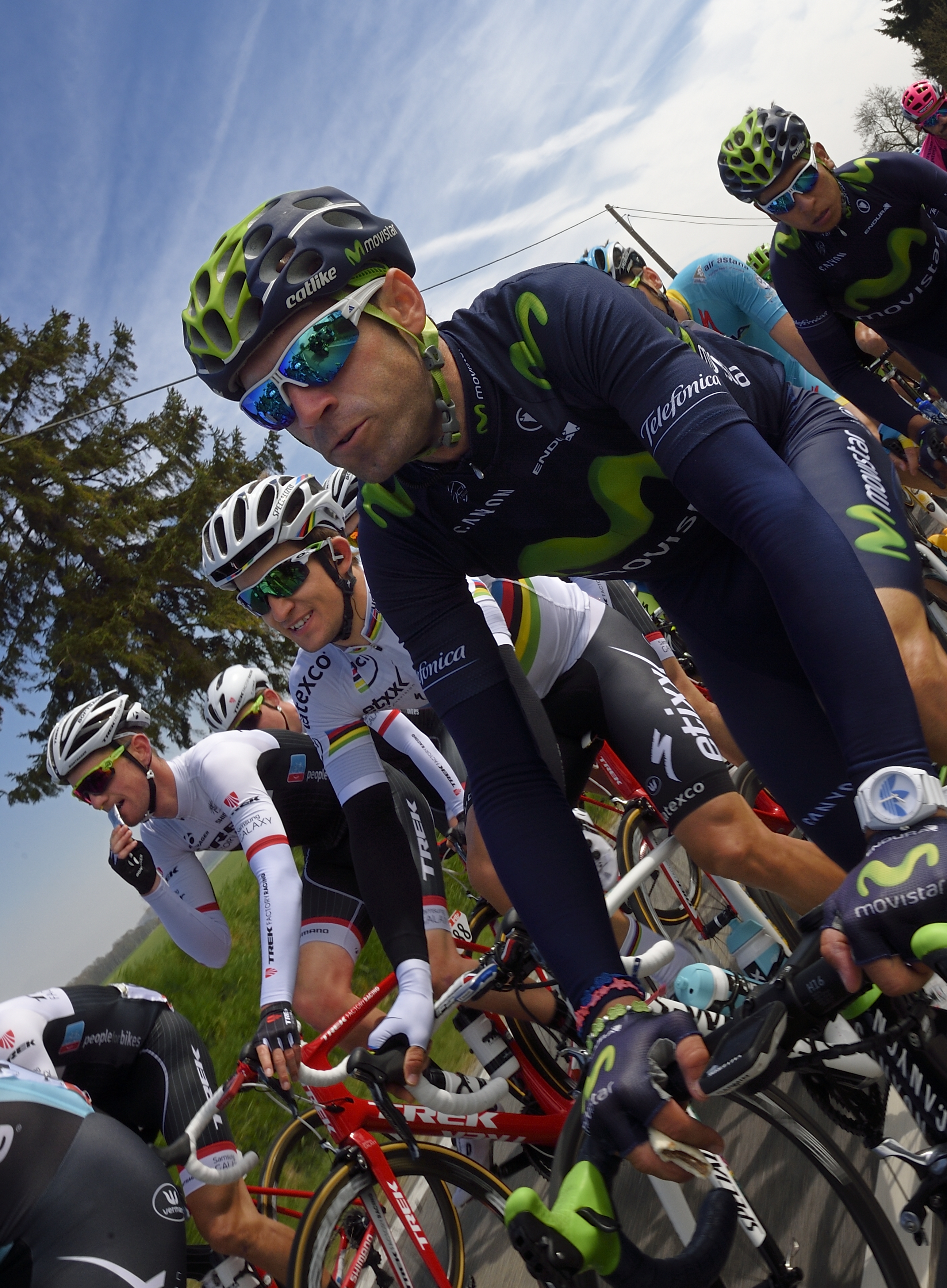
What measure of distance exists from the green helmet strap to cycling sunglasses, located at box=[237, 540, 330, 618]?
2.72 meters

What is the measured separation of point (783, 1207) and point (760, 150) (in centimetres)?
497

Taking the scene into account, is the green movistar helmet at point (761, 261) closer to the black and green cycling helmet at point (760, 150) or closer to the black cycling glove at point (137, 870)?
the black and green cycling helmet at point (760, 150)

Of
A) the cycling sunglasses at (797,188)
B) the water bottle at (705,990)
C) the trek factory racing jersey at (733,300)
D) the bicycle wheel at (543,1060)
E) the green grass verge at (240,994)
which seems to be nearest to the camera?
the water bottle at (705,990)

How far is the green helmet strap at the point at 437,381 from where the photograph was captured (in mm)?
2098

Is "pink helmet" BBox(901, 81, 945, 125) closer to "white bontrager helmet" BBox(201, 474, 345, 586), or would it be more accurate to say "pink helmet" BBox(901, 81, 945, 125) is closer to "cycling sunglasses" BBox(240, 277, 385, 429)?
"white bontrager helmet" BBox(201, 474, 345, 586)

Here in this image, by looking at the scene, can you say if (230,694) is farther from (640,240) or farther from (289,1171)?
(640,240)

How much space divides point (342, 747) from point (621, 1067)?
11.0 ft

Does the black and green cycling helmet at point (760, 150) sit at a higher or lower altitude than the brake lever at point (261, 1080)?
higher

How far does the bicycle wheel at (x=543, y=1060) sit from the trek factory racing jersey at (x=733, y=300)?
5.16m

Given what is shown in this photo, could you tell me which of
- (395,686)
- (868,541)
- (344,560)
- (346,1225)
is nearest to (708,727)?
(395,686)

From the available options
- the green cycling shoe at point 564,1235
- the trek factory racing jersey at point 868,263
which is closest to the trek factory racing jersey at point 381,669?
the trek factory racing jersey at point 868,263

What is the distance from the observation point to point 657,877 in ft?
14.2

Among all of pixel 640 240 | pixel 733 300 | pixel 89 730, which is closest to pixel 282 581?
pixel 89 730

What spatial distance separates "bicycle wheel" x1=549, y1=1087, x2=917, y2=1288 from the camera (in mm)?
2266
